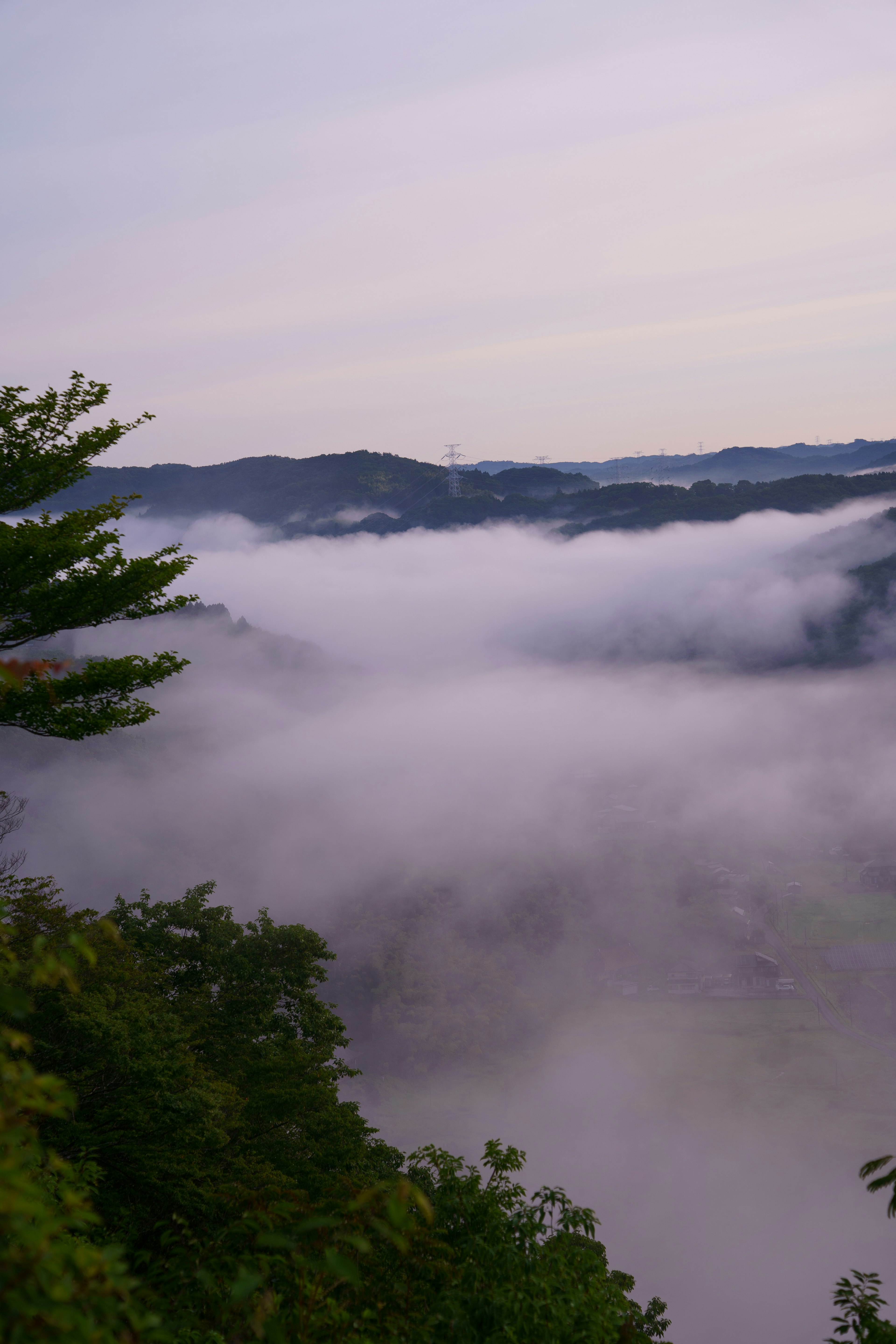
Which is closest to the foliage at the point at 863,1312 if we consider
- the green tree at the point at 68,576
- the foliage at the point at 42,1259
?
the foliage at the point at 42,1259

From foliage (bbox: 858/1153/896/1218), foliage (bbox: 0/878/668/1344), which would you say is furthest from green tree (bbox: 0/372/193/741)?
foliage (bbox: 858/1153/896/1218)

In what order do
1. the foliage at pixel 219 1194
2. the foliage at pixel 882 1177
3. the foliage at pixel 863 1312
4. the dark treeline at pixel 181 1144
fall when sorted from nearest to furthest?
the foliage at pixel 219 1194, the dark treeline at pixel 181 1144, the foliage at pixel 882 1177, the foliage at pixel 863 1312

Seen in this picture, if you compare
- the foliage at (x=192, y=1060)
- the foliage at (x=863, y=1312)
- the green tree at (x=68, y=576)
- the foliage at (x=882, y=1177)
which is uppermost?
the green tree at (x=68, y=576)

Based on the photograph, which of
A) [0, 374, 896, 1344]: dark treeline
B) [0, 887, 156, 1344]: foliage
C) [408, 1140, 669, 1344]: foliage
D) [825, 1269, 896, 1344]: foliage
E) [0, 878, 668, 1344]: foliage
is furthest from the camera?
[825, 1269, 896, 1344]: foliage

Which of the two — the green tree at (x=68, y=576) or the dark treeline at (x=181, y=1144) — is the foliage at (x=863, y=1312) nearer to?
the dark treeline at (x=181, y=1144)

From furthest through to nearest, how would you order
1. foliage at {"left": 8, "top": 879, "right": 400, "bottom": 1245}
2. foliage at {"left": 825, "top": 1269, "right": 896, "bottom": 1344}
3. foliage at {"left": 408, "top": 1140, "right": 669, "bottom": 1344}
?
foliage at {"left": 8, "top": 879, "right": 400, "bottom": 1245}, foliage at {"left": 825, "top": 1269, "right": 896, "bottom": 1344}, foliage at {"left": 408, "top": 1140, "right": 669, "bottom": 1344}

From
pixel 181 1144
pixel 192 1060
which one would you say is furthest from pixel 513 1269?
pixel 192 1060

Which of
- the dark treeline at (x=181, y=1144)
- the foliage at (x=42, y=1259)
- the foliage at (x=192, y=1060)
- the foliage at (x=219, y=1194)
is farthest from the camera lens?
the foliage at (x=192, y=1060)

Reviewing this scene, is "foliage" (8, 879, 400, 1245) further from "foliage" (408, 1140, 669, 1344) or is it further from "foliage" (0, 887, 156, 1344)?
"foliage" (0, 887, 156, 1344)
